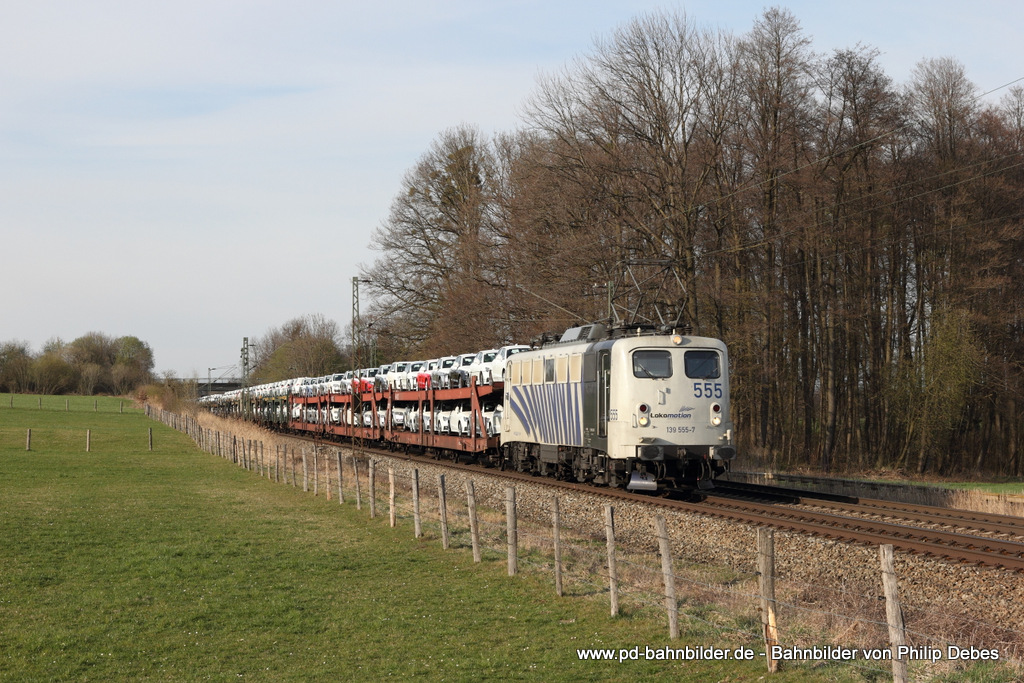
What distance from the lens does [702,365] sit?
2159 cm

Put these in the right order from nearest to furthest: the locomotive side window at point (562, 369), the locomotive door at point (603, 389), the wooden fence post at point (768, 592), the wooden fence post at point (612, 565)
→ the wooden fence post at point (768, 592), the wooden fence post at point (612, 565), the locomotive door at point (603, 389), the locomotive side window at point (562, 369)

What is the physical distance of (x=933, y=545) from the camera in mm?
14562

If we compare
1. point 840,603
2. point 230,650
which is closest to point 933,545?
point 840,603

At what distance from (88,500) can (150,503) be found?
5.57ft

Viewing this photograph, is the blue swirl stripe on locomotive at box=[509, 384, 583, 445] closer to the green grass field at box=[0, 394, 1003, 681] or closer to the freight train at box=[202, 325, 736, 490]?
the freight train at box=[202, 325, 736, 490]

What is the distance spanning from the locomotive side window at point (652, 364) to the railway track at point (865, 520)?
260cm

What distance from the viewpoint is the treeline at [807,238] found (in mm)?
39531

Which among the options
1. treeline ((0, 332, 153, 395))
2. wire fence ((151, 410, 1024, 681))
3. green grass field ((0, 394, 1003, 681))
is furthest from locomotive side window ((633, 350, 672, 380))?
treeline ((0, 332, 153, 395))

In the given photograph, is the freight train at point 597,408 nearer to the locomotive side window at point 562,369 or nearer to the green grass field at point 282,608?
the locomotive side window at point 562,369

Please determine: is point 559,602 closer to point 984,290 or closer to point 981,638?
point 981,638

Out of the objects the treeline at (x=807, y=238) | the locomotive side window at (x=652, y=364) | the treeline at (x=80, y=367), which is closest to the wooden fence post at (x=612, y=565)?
the locomotive side window at (x=652, y=364)

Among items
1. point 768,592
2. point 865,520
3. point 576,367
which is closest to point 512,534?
point 768,592

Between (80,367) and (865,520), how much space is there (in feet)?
446

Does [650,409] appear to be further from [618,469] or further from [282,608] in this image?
[282,608]
